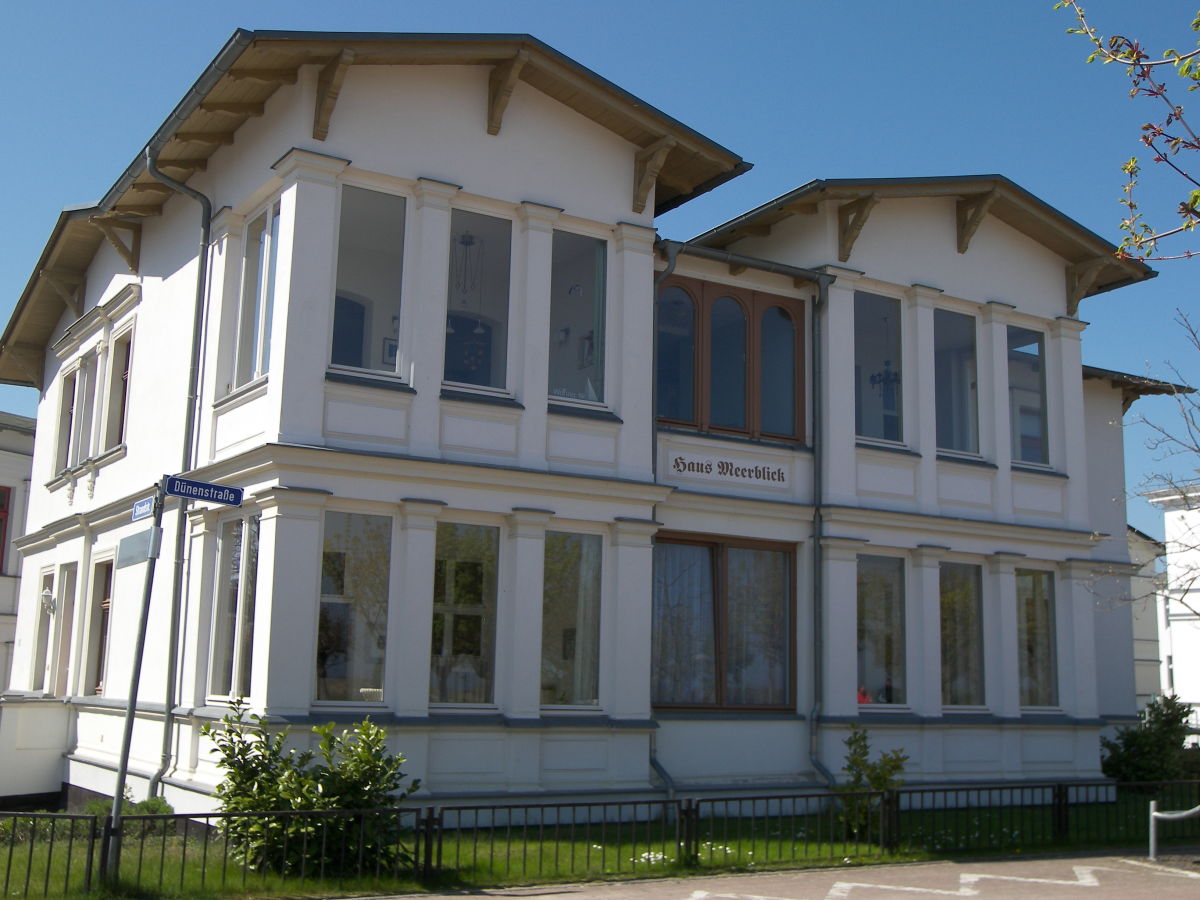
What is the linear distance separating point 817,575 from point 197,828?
8.44m

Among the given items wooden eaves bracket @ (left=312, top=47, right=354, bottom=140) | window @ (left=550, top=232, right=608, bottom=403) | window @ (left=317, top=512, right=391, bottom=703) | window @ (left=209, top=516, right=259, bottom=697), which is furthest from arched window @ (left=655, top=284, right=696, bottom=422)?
window @ (left=209, top=516, right=259, bottom=697)

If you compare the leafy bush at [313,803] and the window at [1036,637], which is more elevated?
the window at [1036,637]

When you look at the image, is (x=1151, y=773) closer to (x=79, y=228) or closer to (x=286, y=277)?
(x=286, y=277)

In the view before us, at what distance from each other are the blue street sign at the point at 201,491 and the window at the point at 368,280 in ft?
12.2

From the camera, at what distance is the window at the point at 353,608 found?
14086 mm

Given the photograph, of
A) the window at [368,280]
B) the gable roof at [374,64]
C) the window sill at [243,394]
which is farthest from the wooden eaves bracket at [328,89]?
the window sill at [243,394]

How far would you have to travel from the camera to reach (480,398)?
50.2 ft

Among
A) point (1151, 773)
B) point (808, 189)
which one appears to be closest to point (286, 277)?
point (808, 189)

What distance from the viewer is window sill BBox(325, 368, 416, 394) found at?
14.4 meters

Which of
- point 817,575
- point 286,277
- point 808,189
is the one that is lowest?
→ point 817,575

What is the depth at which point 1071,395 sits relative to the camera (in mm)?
20547

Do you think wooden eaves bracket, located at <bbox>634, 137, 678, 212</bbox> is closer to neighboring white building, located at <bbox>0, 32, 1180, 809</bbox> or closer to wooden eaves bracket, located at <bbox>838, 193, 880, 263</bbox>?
neighboring white building, located at <bbox>0, 32, 1180, 809</bbox>

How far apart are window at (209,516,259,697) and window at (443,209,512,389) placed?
2.91 metres

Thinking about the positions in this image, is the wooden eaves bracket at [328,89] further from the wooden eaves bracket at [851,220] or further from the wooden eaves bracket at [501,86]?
the wooden eaves bracket at [851,220]
